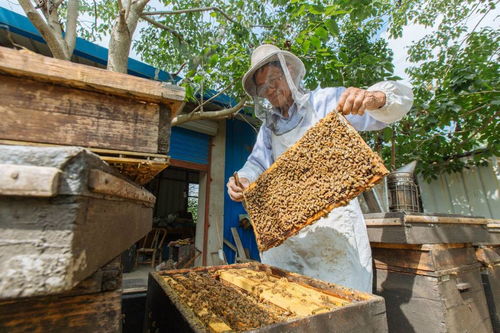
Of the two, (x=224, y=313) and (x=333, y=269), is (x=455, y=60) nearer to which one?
(x=333, y=269)

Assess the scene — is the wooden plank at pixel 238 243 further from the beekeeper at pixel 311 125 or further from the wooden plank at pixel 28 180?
the wooden plank at pixel 28 180

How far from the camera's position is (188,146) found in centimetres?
551

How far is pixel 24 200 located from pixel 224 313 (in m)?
0.99

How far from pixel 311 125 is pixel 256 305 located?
1.55m

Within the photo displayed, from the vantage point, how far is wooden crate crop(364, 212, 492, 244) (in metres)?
2.06

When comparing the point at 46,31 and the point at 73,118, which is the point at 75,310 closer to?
A: the point at 73,118

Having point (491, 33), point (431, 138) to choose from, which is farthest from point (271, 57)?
point (491, 33)

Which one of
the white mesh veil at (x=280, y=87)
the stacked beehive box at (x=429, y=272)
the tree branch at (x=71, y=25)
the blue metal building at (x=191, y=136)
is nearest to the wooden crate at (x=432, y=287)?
the stacked beehive box at (x=429, y=272)

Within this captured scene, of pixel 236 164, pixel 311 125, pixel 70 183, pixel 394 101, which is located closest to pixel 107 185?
pixel 70 183

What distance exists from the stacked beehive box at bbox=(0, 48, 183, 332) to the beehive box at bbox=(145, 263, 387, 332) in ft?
1.46

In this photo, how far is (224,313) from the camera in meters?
1.14

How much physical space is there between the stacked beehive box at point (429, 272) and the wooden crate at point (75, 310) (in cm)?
212

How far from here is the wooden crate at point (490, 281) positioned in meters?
2.46

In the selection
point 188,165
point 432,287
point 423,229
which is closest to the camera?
point 432,287
